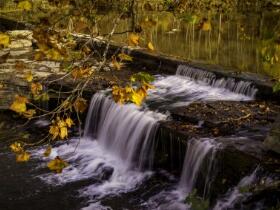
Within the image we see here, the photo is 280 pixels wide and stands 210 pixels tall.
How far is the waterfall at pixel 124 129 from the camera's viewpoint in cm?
1047

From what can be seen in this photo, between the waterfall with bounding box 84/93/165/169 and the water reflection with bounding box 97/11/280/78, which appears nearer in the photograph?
the waterfall with bounding box 84/93/165/169

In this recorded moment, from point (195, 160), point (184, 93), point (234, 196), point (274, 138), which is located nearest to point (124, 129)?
point (184, 93)

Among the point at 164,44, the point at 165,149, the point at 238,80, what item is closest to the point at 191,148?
the point at 165,149

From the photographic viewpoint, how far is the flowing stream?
9.07 metres

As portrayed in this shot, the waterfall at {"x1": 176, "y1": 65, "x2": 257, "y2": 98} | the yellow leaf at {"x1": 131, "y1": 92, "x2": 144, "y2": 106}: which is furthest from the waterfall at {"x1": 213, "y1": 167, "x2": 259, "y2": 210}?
the yellow leaf at {"x1": 131, "y1": 92, "x2": 144, "y2": 106}

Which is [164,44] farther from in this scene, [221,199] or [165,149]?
[221,199]

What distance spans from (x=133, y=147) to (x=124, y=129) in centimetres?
67

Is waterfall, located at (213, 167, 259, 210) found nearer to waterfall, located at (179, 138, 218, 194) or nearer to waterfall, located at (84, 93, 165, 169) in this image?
waterfall, located at (179, 138, 218, 194)

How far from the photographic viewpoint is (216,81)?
13188 mm

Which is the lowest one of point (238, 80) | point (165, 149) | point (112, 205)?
point (112, 205)

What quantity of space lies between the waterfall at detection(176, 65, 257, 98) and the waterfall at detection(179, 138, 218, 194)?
11.2 feet

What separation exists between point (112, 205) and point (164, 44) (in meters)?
11.5

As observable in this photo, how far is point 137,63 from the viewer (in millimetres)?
16906

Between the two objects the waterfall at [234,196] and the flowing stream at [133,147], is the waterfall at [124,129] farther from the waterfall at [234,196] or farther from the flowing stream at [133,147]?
the waterfall at [234,196]
